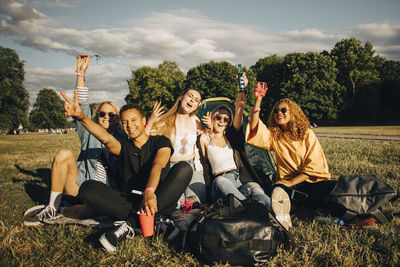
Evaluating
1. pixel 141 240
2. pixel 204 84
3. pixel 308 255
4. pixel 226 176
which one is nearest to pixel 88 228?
pixel 141 240

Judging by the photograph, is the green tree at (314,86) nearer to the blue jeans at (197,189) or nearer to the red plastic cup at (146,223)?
the blue jeans at (197,189)

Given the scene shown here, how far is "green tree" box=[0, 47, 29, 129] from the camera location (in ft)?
110

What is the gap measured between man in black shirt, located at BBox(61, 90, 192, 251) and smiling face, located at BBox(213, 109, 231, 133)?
4.28 feet

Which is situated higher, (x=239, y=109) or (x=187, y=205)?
(x=239, y=109)

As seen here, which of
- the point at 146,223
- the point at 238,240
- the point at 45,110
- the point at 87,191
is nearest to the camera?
the point at 238,240

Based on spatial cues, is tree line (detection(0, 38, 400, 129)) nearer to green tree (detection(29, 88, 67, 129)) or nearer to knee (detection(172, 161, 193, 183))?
knee (detection(172, 161, 193, 183))

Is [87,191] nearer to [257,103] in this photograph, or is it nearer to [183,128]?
[183,128]

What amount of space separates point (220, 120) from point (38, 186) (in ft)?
14.9

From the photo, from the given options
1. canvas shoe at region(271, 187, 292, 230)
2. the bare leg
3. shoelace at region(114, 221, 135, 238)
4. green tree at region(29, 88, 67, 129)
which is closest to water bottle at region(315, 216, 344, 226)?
canvas shoe at region(271, 187, 292, 230)

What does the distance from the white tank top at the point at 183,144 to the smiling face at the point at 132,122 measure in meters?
1.14

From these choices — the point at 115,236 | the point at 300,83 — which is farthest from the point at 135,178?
the point at 300,83

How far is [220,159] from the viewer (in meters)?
4.15

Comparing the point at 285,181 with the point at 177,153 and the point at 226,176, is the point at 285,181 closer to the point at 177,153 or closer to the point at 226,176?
the point at 226,176

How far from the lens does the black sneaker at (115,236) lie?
101 inches
